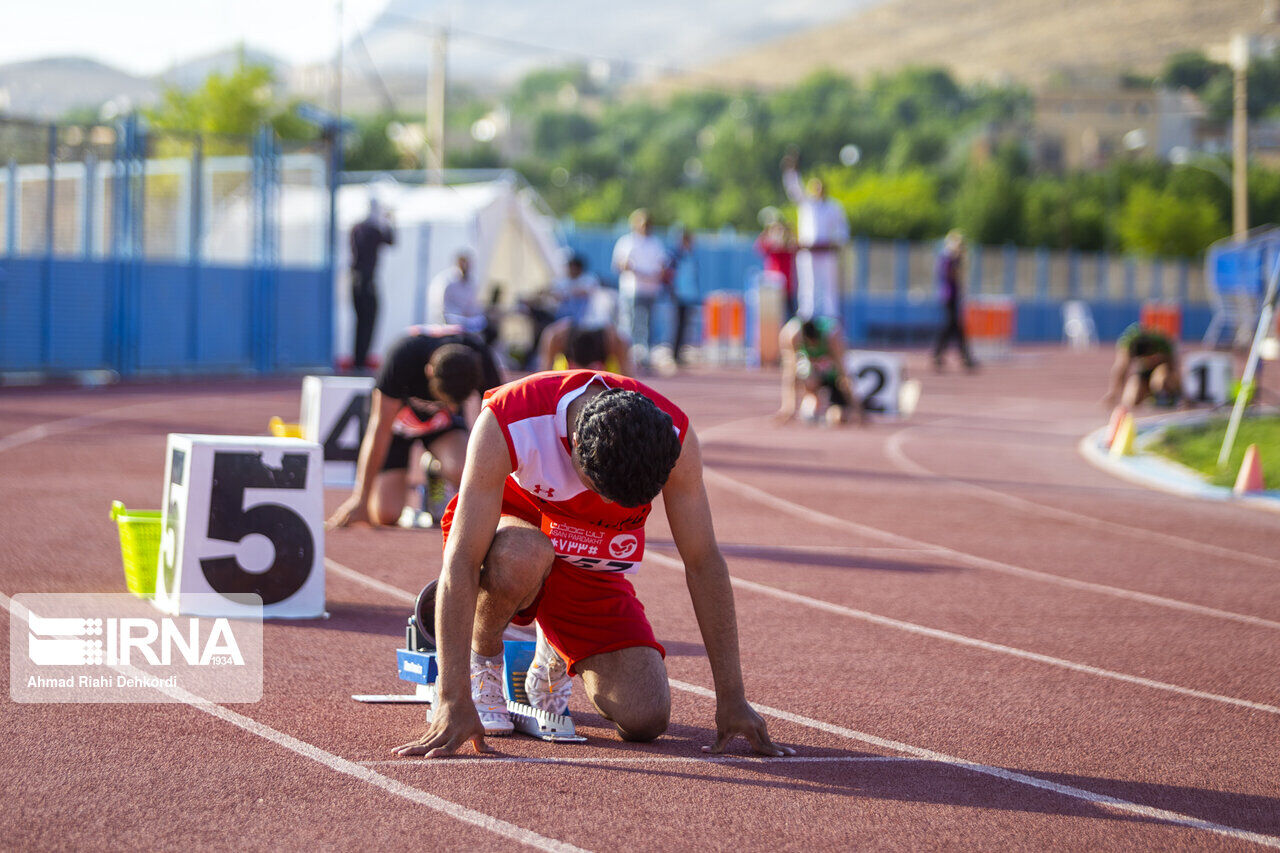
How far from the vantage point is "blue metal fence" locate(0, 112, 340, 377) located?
1947 centimetres

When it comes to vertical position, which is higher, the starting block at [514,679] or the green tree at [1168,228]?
the green tree at [1168,228]

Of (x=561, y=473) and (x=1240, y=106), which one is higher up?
(x=1240, y=106)

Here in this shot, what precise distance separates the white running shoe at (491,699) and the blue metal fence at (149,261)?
16517 millimetres

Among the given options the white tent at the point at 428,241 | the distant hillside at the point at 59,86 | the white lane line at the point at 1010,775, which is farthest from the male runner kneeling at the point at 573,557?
the white tent at the point at 428,241

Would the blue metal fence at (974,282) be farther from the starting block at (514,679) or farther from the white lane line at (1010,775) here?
the starting block at (514,679)

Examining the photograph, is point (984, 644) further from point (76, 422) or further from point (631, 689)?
point (76, 422)

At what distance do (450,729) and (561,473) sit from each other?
2.70ft

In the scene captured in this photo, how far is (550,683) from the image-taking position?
4.90 meters

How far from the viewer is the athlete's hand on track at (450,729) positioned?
4.34 m

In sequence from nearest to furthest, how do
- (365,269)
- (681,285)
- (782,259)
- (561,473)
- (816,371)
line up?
(561,473) < (816,371) < (365,269) < (782,259) < (681,285)

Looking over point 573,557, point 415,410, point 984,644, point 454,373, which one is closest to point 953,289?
point 415,410

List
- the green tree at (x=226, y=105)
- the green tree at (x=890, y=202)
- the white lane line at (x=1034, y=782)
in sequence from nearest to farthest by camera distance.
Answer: the white lane line at (x=1034, y=782), the green tree at (x=226, y=105), the green tree at (x=890, y=202)

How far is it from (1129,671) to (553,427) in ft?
10.1

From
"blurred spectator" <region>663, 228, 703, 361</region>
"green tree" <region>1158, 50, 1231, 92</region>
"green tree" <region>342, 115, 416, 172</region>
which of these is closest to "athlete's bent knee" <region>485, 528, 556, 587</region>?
"blurred spectator" <region>663, 228, 703, 361</region>
